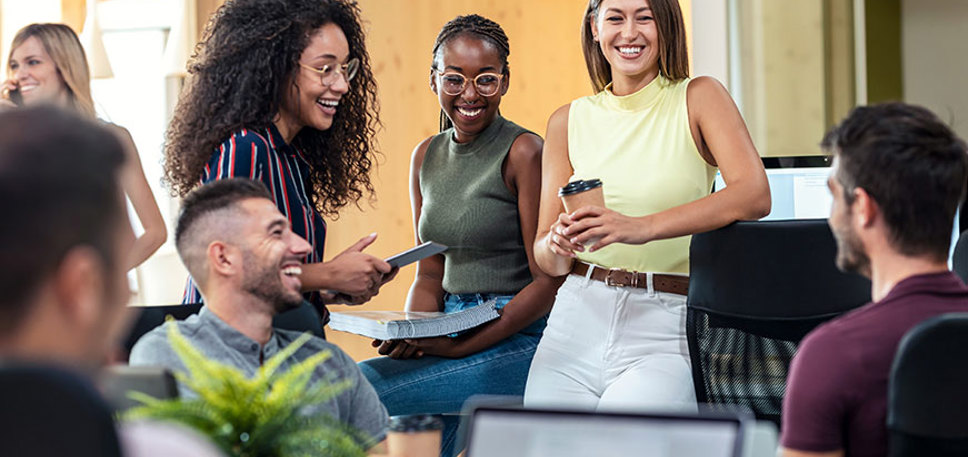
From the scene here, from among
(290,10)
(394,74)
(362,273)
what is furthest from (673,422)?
(394,74)

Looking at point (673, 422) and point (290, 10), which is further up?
point (290, 10)

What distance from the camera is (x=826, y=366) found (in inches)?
51.4

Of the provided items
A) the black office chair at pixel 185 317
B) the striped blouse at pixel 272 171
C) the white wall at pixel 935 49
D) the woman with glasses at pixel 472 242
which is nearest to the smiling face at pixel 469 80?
the woman with glasses at pixel 472 242

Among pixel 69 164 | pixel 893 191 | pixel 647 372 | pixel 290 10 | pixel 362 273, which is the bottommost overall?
pixel 647 372

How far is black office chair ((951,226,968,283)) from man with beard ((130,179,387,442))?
127 centimetres

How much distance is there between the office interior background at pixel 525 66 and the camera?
14.9 feet

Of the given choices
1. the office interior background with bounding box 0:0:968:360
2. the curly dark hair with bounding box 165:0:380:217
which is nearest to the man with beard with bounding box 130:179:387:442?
the curly dark hair with bounding box 165:0:380:217

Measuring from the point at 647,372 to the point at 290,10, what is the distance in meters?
1.16

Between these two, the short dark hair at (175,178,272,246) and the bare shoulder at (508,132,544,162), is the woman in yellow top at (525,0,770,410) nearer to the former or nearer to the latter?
the bare shoulder at (508,132,544,162)

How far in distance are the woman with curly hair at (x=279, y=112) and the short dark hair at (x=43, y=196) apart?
4.82 ft

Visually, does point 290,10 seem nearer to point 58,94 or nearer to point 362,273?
point 362,273

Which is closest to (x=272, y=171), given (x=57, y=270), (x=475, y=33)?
(x=475, y=33)

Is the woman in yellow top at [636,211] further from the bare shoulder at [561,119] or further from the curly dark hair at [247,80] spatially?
the curly dark hair at [247,80]

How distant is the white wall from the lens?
Result: 5027 millimetres
